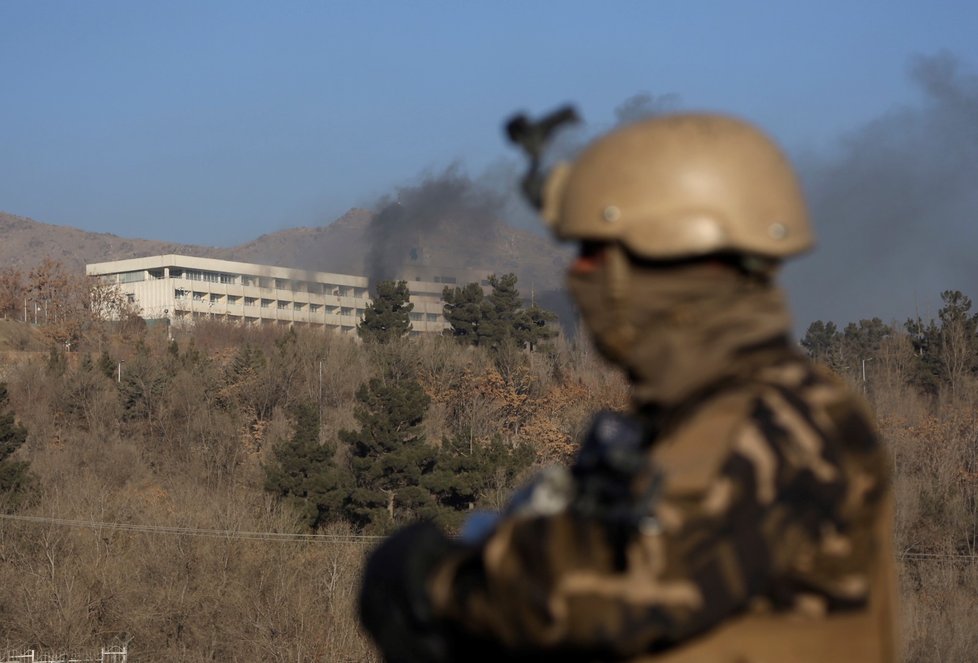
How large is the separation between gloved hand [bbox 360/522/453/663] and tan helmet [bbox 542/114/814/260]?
1.57ft

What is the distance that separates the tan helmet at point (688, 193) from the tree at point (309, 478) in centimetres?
4336

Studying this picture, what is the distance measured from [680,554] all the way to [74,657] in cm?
4207

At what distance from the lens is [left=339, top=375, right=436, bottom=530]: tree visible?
44.4 metres

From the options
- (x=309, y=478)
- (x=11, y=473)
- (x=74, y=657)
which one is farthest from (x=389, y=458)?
(x=11, y=473)

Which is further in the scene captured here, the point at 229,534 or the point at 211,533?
the point at 211,533

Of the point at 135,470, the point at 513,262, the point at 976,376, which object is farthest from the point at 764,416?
the point at 513,262

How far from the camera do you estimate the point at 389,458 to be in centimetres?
4456

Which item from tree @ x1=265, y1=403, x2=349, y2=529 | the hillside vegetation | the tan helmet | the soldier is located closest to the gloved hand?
the soldier

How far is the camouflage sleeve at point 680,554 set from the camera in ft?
5.22

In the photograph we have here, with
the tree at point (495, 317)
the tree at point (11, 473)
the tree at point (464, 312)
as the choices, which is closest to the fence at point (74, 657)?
the tree at point (11, 473)

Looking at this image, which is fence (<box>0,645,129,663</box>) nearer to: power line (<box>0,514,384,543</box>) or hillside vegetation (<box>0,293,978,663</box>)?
hillside vegetation (<box>0,293,978,663</box>)

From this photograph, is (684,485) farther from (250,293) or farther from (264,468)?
(250,293)

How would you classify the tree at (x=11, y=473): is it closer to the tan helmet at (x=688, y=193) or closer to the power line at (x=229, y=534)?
the power line at (x=229, y=534)

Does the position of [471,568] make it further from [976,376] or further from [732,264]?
[976,376]
